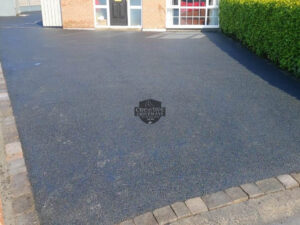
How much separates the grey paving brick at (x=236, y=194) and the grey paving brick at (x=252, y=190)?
5cm

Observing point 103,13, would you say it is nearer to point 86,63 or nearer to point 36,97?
point 86,63

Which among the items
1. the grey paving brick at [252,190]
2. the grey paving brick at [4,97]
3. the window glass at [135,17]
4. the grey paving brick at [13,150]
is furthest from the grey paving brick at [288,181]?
the window glass at [135,17]

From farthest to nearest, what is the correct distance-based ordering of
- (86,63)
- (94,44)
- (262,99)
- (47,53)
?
(94,44) → (47,53) → (86,63) → (262,99)

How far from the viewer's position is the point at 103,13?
14.8 m

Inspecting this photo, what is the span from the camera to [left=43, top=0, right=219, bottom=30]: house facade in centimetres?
1414

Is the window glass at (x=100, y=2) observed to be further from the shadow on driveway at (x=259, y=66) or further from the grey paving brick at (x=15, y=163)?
the grey paving brick at (x=15, y=163)

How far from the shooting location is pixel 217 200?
10.1ft

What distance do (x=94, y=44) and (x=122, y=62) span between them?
3255mm

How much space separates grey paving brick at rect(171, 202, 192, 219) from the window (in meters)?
12.7

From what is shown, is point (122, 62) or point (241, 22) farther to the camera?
A: point (241, 22)

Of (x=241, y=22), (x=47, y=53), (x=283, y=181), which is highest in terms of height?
(x=241, y=22)

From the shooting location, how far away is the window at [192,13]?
14211mm

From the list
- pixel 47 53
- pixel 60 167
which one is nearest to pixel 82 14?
pixel 47 53

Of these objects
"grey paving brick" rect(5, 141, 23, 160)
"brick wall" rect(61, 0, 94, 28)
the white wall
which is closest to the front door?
"brick wall" rect(61, 0, 94, 28)
